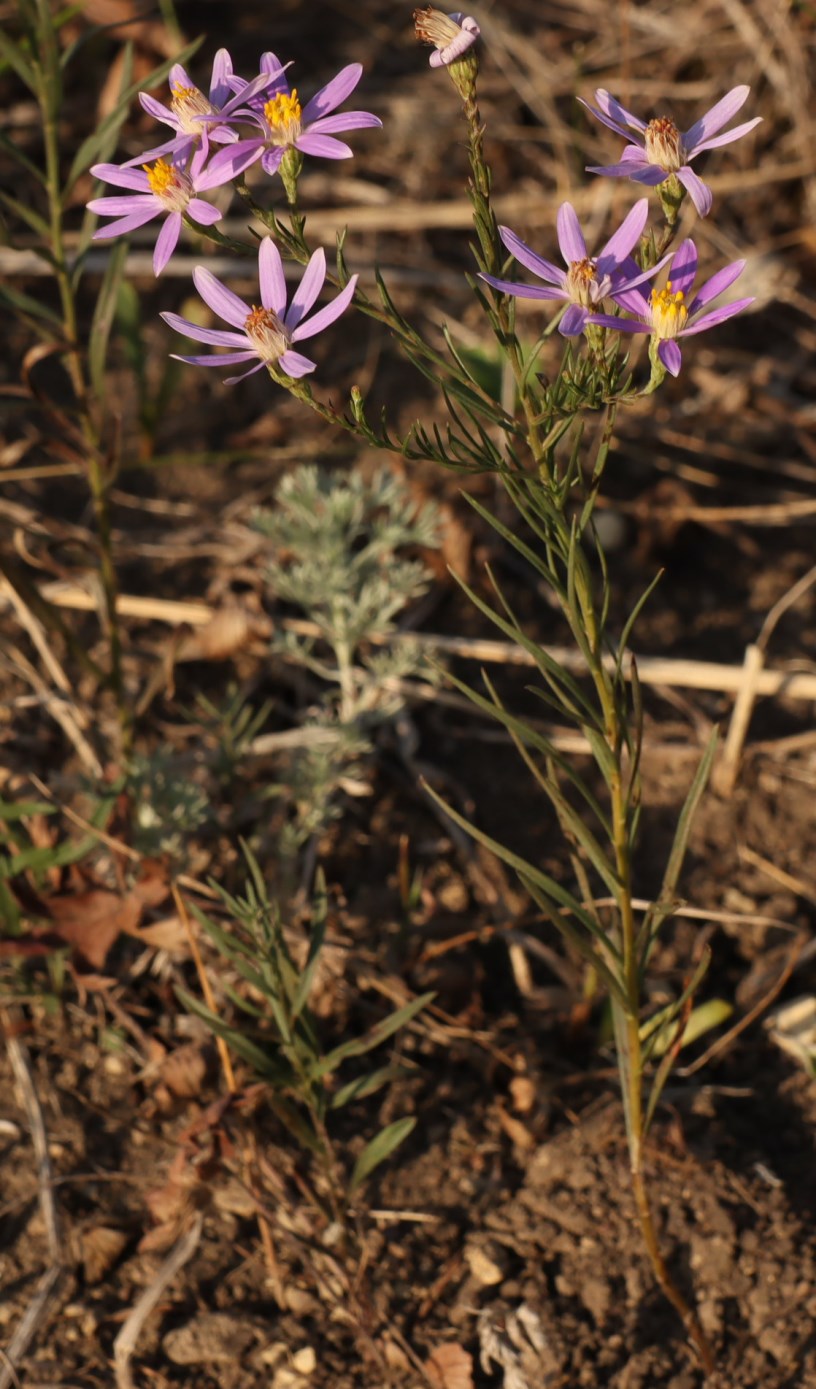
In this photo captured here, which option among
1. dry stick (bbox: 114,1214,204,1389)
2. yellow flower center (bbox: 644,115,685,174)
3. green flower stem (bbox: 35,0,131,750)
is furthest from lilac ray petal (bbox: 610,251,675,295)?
dry stick (bbox: 114,1214,204,1389)

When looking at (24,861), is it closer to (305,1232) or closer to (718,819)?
(305,1232)

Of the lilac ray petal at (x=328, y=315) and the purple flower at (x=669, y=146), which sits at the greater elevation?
the purple flower at (x=669, y=146)

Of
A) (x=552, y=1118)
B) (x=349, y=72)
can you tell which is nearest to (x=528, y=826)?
(x=552, y=1118)

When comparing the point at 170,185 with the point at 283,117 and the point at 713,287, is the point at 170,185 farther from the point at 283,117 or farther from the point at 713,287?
the point at 713,287

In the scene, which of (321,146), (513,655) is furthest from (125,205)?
(513,655)

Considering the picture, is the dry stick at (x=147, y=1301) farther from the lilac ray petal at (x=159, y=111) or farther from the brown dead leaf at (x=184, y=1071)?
the lilac ray petal at (x=159, y=111)

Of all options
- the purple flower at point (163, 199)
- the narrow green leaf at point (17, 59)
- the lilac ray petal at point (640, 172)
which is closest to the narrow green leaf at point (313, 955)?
the purple flower at point (163, 199)

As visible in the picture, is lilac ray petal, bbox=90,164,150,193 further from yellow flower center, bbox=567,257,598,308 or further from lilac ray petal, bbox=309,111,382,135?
yellow flower center, bbox=567,257,598,308
